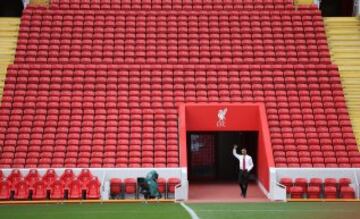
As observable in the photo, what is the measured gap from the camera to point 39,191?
43.6ft

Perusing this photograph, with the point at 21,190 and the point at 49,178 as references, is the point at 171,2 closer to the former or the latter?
the point at 49,178

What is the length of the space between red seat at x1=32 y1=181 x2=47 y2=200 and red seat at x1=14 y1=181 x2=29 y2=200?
17 centimetres

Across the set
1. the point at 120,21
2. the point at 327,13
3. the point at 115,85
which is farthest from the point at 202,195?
the point at 327,13

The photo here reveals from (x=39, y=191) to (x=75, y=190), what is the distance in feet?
2.78

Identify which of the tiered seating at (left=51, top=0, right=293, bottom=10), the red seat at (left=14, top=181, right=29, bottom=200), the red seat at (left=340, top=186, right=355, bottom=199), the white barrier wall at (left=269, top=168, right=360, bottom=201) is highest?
the tiered seating at (left=51, top=0, right=293, bottom=10)

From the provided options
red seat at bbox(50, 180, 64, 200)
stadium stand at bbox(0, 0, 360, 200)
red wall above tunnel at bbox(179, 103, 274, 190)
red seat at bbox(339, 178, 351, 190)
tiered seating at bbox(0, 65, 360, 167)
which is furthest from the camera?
red wall above tunnel at bbox(179, 103, 274, 190)

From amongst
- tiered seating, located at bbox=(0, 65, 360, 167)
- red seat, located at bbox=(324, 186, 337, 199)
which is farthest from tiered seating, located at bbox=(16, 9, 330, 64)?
red seat, located at bbox=(324, 186, 337, 199)

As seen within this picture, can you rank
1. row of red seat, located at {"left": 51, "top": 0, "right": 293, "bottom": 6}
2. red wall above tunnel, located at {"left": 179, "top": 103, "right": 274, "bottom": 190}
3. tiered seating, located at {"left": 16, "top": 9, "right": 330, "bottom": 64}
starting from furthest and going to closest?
row of red seat, located at {"left": 51, "top": 0, "right": 293, "bottom": 6} → tiered seating, located at {"left": 16, "top": 9, "right": 330, "bottom": 64} → red wall above tunnel, located at {"left": 179, "top": 103, "right": 274, "bottom": 190}

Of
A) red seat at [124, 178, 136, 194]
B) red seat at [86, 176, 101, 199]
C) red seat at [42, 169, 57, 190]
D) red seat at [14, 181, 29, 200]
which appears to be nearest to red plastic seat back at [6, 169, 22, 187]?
red seat at [14, 181, 29, 200]

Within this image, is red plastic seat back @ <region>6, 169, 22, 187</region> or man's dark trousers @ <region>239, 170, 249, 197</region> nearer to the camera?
red plastic seat back @ <region>6, 169, 22, 187</region>

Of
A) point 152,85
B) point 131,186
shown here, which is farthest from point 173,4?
point 131,186

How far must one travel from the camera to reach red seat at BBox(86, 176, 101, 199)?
43.6 ft

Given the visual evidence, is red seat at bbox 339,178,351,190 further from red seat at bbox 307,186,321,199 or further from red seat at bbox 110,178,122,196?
red seat at bbox 110,178,122,196

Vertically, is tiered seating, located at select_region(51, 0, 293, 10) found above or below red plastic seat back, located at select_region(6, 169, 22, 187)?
above
